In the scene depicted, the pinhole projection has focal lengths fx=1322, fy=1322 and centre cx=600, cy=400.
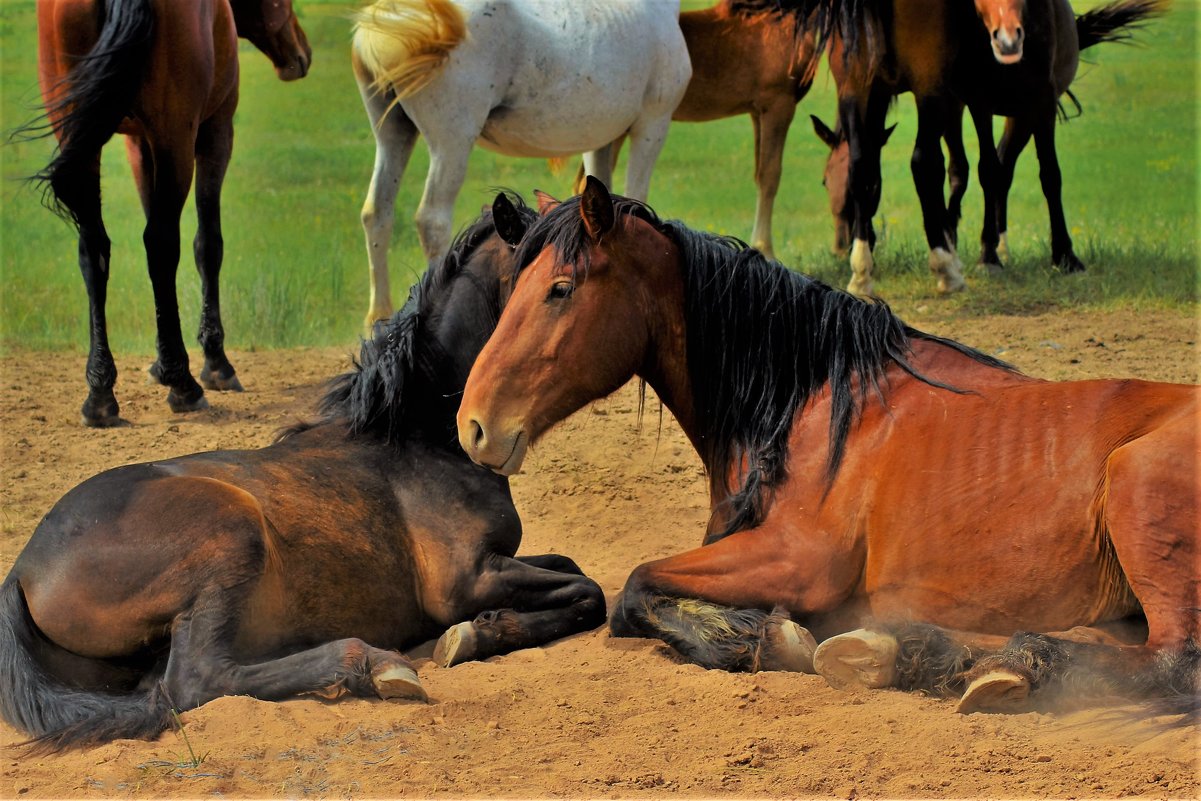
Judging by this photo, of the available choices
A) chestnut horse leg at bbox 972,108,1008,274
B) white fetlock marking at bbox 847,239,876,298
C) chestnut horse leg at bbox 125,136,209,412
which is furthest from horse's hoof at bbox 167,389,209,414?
chestnut horse leg at bbox 972,108,1008,274

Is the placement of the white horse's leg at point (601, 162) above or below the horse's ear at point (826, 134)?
below

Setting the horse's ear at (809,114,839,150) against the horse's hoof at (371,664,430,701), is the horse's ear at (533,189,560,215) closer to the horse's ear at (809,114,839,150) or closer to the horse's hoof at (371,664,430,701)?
the horse's hoof at (371,664,430,701)

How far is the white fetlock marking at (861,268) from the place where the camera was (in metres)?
9.66

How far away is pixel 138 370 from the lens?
365 inches

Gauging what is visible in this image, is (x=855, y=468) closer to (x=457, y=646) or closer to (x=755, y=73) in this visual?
(x=457, y=646)

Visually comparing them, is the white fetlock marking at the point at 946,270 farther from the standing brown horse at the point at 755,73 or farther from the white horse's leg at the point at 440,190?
the white horse's leg at the point at 440,190

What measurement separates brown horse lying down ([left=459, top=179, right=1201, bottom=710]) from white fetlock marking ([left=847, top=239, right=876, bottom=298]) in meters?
5.20

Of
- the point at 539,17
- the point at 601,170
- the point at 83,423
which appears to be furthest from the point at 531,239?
the point at 601,170

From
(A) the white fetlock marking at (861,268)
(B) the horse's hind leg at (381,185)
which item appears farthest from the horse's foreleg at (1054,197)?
(B) the horse's hind leg at (381,185)

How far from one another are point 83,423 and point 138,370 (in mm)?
1636

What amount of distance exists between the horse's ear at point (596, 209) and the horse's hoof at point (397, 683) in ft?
4.84

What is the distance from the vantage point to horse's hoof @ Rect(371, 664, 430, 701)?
12.7 ft

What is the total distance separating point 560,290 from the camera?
421 centimetres

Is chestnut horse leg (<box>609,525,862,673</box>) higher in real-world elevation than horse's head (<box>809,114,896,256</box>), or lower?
lower
